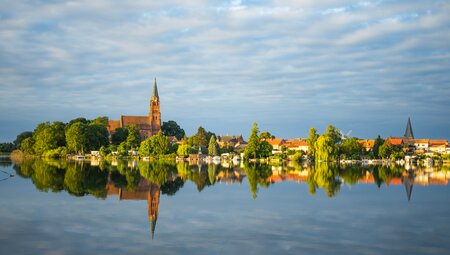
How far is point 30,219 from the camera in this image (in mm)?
16797

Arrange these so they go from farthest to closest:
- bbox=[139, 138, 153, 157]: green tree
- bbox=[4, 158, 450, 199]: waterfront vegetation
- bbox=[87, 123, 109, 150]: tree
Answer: bbox=[87, 123, 109, 150]: tree
bbox=[139, 138, 153, 157]: green tree
bbox=[4, 158, 450, 199]: waterfront vegetation

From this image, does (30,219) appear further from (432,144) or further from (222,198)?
(432,144)

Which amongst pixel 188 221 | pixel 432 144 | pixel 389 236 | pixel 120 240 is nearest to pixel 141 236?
pixel 120 240

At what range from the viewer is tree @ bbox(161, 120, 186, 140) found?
149625 millimetres

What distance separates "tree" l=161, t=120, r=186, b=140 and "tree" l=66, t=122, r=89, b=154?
48.9 metres

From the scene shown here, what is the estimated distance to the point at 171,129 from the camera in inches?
5930

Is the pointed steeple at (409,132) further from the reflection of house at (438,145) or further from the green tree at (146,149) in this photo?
the green tree at (146,149)

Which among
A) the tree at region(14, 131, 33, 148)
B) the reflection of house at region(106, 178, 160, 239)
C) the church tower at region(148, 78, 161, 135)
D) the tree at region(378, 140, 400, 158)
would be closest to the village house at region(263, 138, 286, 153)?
the church tower at region(148, 78, 161, 135)

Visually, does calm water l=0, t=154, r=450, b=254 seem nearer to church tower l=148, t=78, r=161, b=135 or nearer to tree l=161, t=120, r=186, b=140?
church tower l=148, t=78, r=161, b=135

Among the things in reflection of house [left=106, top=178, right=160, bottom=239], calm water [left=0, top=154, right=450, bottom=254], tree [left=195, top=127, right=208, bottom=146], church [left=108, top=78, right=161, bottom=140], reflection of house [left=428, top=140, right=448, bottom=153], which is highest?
church [left=108, top=78, right=161, bottom=140]

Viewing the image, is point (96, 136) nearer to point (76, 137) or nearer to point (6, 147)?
point (76, 137)

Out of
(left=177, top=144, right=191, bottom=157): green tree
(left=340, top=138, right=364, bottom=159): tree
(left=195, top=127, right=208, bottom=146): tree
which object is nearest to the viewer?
(left=340, top=138, right=364, bottom=159): tree

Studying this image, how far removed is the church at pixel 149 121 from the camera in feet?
466

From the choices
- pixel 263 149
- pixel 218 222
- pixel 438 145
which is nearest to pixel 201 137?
pixel 263 149
